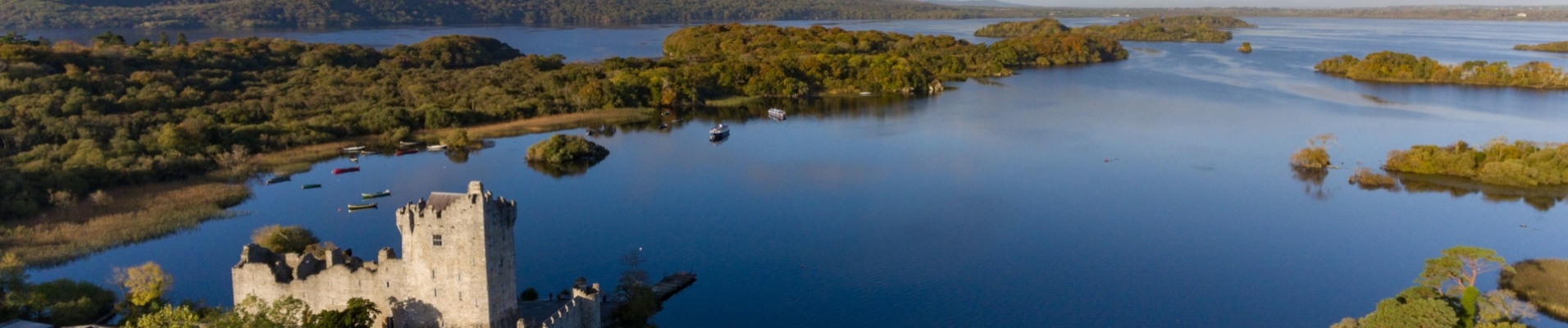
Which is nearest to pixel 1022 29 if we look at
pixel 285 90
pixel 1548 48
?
pixel 1548 48

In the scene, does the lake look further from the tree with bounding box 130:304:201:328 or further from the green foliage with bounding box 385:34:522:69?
the green foliage with bounding box 385:34:522:69

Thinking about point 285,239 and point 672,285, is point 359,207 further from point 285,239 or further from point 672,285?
point 672,285

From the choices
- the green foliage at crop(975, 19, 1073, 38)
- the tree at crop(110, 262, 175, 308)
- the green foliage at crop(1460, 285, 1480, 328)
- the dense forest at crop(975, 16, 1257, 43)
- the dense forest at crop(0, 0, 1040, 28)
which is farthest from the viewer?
the green foliage at crop(975, 19, 1073, 38)

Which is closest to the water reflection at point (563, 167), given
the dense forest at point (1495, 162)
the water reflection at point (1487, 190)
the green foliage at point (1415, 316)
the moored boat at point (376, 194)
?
the moored boat at point (376, 194)

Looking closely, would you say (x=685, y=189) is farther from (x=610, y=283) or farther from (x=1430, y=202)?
(x=1430, y=202)

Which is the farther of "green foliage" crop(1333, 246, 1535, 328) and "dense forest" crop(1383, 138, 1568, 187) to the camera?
"dense forest" crop(1383, 138, 1568, 187)

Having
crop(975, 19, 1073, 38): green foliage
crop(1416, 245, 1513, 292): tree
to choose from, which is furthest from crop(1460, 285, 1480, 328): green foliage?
crop(975, 19, 1073, 38): green foliage

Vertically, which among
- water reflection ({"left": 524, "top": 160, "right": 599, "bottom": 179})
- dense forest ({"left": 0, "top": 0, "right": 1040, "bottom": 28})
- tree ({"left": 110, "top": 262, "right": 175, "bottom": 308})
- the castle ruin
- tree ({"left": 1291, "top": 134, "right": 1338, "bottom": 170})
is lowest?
water reflection ({"left": 524, "top": 160, "right": 599, "bottom": 179})
